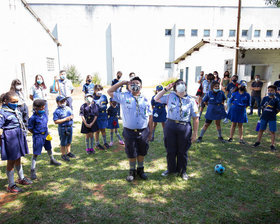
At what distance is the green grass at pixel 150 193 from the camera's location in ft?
11.2

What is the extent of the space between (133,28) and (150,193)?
2604cm

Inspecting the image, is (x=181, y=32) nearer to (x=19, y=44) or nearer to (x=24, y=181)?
(x=19, y=44)

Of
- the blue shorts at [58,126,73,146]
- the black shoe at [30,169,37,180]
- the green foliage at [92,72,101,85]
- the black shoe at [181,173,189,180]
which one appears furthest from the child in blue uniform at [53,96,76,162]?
the green foliage at [92,72,101,85]

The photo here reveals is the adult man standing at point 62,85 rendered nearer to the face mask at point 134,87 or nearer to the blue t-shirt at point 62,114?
the blue t-shirt at point 62,114

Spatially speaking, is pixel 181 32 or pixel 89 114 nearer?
pixel 89 114

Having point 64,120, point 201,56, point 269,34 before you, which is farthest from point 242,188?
point 269,34

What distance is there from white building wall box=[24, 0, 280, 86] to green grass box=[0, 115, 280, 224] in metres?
22.9

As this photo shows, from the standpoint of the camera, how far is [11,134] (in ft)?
13.0

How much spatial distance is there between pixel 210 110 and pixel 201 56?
10.5m

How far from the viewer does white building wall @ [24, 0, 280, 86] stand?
26156mm

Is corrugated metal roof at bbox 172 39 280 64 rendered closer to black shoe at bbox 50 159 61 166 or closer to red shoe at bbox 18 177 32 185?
black shoe at bbox 50 159 61 166

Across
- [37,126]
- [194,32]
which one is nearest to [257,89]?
[37,126]

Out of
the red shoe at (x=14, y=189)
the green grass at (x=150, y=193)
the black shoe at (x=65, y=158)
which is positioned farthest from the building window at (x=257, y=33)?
the red shoe at (x=14, y=189)

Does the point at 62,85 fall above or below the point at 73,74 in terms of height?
below
